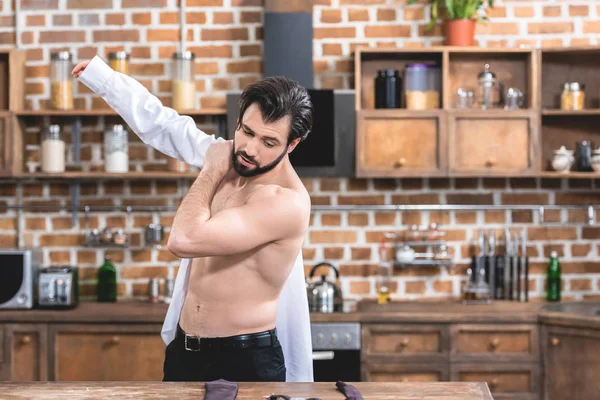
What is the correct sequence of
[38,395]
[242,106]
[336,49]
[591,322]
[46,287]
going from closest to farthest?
A: [38,395] → [242,106] → [591,322] → [46,287] → [336,49]

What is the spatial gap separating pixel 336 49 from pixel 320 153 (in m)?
0.64

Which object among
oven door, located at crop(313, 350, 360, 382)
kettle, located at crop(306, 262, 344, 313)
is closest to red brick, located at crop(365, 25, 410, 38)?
kettle, located at crop(306, 262, 344, 313)

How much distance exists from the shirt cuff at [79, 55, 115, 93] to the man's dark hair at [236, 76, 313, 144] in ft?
2.26

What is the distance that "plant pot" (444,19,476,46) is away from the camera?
4.35 m

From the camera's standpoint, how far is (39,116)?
4566mm

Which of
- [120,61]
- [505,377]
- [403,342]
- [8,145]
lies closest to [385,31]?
[120,61]

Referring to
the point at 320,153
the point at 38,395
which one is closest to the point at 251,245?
the point at 38,395

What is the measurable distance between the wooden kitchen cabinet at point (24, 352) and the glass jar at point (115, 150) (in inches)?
33.1

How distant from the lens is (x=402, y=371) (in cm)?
400

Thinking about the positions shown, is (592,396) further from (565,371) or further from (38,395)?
(38,395)

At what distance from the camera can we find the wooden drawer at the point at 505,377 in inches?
158

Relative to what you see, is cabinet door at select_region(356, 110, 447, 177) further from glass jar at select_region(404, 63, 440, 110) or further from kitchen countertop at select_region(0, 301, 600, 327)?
kitchen countertop at select_region(0, 301, 600, 327)

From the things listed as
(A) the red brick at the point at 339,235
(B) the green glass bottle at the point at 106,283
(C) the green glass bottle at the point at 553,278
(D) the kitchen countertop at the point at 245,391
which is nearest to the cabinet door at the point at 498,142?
(C) the green glass bottle at the point at 553,278

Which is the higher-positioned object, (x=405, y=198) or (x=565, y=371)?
(x=405, y=198)
